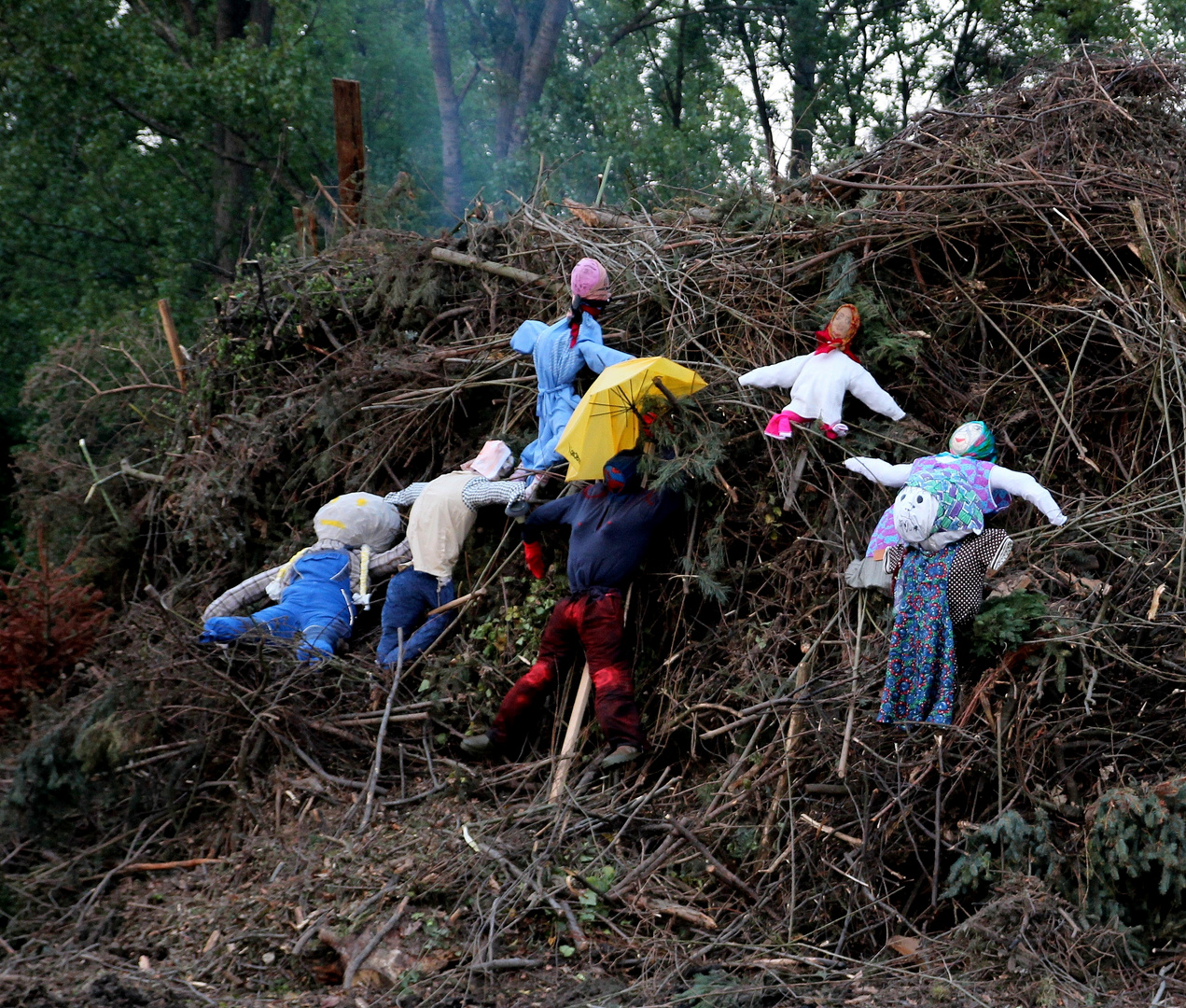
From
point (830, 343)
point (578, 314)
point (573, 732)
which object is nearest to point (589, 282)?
point (578, 314)

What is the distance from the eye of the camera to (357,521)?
748 cm

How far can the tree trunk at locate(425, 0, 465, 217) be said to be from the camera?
20797mm

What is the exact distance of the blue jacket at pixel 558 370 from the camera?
22.6ft

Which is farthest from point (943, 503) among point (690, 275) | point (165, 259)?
point (165, 259)

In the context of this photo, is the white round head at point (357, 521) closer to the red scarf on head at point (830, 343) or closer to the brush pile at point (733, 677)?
the brush pile at point (733, 677)

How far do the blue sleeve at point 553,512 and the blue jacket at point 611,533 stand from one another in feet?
0.39

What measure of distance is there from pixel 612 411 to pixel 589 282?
1093 millimetres

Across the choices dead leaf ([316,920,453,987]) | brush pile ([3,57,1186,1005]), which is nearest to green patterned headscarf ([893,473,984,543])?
brush pile ([3,57,1186,1005])

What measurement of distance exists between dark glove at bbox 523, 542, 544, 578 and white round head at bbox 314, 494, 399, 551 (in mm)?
1212

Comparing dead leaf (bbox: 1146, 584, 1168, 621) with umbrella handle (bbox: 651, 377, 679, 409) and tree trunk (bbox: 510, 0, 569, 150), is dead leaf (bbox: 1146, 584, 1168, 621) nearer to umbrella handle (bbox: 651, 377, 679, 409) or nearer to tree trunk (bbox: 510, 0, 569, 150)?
umbrella handle (bbox: 651, 377, 679, 409)

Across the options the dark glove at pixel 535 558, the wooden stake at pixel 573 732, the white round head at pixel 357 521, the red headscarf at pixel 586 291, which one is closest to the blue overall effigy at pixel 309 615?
the white round head at pixel 357 521

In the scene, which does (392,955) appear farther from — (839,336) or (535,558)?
(839,336)

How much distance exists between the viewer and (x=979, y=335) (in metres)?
6.73

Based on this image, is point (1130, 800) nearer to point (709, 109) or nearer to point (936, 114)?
point (936, 114)
